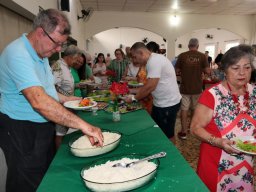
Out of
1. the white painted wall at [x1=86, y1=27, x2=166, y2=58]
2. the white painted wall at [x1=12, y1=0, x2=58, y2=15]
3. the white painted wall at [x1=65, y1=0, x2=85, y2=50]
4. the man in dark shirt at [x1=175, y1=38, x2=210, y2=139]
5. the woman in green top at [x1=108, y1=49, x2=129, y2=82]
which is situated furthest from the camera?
the white painted wall at [x1=86, y1=27, x2=166, y2=58]

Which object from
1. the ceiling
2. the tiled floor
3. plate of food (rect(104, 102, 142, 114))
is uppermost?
the ceiling

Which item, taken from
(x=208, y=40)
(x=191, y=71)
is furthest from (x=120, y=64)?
(x=208, y=40)

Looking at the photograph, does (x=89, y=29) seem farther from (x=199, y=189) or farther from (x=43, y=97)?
(x=199, y=189)

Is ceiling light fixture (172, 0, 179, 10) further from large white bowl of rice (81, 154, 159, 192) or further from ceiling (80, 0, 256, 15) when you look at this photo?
large white bowl of rice (81, 154, 159, 192)

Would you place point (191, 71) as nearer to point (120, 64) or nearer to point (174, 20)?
point (120, 64)

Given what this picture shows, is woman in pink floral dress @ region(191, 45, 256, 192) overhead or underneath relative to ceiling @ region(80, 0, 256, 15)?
underneath

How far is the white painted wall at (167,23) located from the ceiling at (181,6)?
0.24 m

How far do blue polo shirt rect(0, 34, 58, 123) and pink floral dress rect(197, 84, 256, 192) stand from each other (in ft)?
3.06

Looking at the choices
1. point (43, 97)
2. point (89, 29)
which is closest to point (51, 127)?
point (43, 97)

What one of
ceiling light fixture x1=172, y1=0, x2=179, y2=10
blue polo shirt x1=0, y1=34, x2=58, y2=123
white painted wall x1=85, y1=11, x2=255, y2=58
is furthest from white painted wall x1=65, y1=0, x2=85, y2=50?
blue polo shirt x1=0, y1=34, x2=58, y2=123

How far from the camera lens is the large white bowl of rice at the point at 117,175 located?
2.70ft

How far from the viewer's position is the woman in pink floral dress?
130 cm

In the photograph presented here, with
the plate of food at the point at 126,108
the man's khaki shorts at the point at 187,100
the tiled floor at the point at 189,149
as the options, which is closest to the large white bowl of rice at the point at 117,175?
the plate of food at the point at 126,108

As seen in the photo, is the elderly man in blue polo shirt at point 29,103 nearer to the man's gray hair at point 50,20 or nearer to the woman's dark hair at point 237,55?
the man's gray hair at point 50,20
